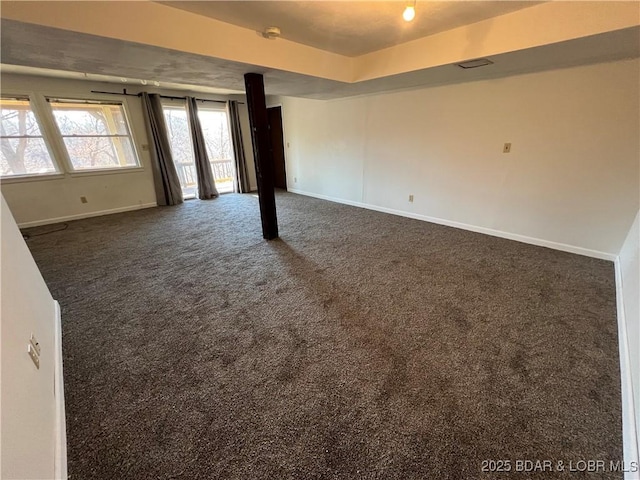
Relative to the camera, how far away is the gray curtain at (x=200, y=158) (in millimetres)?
5597

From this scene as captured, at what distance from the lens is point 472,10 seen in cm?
218

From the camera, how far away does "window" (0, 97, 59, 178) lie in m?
3.98

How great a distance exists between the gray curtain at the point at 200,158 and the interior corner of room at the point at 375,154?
645 millimetres

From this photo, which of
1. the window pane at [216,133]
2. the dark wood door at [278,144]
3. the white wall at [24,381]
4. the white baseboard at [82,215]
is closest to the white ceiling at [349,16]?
the white wall at [24,381]

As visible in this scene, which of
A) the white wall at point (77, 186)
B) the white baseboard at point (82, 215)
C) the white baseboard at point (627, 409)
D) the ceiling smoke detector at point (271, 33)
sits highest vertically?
the ceiling smoke detector at point (271, 33)

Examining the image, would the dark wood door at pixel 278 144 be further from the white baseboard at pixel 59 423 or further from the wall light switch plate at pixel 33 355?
the wall light switch plate at pixel 33 355

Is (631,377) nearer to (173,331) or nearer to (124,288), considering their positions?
(173,331)

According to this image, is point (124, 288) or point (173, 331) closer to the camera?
point (173, 331)

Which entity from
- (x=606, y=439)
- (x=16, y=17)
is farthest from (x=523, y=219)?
(x=16, y=17)

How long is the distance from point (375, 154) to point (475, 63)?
6.82ft

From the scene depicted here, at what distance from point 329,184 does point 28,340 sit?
4.96m

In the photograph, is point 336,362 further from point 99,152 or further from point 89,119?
point 89,119

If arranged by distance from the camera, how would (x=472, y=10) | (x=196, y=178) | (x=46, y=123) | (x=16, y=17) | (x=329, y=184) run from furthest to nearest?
(x=196, y=178)
(x=329, y=184)
(x=46, y=123)
(x=472, y=10)
(x=16, y=17)

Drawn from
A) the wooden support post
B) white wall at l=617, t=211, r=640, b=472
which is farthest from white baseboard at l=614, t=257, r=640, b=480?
the wooden support post
